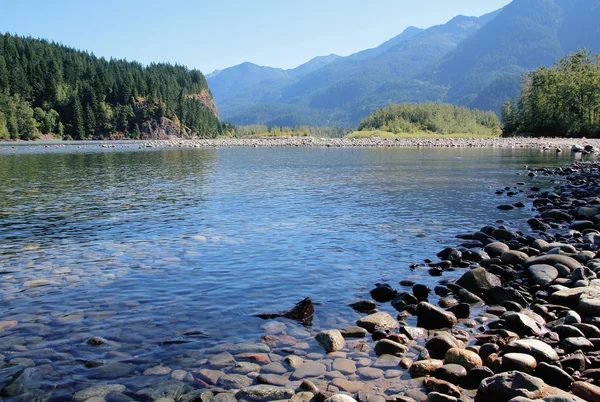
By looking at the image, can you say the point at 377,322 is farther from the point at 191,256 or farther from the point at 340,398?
the point at 191,256

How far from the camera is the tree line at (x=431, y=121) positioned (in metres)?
179

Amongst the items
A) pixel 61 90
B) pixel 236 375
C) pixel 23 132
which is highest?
pixel 61 90

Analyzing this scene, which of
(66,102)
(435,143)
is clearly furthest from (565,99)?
(66,102)

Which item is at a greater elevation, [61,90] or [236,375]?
[61,90]

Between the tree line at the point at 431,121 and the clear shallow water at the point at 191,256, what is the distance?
158000 mm

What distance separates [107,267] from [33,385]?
6.03 metres

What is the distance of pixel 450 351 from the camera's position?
23.4 ft

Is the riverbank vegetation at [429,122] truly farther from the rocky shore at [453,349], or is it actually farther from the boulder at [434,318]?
the boulder at [434,318]

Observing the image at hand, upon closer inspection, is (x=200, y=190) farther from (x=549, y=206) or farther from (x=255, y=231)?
(x=549, y=206)

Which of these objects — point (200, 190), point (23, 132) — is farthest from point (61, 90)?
point (200, 190)

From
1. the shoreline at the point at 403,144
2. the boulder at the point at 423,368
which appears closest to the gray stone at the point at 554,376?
the boulder at the point at 423,368

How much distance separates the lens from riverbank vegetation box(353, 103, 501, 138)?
176 meters

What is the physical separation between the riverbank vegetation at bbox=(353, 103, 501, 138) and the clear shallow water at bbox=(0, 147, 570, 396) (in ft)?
500

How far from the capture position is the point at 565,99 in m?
97.6
